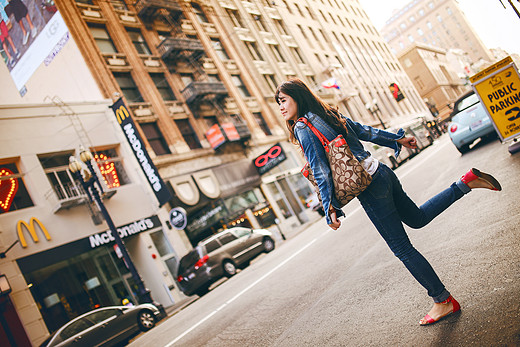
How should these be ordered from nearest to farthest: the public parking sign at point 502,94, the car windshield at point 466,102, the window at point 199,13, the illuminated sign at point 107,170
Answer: the public parking sign at point 502,94 → the car windshield at point 466,102 → the illuminated sign at point 107,170 → the window at point 199,13

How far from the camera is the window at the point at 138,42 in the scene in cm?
2312

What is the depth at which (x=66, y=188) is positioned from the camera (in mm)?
16250

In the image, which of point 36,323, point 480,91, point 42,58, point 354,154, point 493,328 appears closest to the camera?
point 493,328

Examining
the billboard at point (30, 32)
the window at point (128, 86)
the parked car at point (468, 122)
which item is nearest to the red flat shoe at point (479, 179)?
the parked car at point (468, 122)

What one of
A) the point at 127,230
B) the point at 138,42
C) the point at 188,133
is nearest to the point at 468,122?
the point at 127,230

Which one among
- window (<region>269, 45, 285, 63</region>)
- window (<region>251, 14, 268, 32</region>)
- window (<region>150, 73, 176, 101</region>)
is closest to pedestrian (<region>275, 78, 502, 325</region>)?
window (<region>150, 73, 176, 101</region>)

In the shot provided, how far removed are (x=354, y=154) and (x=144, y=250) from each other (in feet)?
53.0

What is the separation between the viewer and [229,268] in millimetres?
13336

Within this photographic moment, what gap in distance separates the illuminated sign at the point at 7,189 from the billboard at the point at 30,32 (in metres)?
6.82

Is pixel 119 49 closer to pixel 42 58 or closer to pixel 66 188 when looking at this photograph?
pixel 42 58

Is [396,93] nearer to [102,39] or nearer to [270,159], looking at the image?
[270,159]

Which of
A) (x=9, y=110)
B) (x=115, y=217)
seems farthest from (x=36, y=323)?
(x=9, y=110)

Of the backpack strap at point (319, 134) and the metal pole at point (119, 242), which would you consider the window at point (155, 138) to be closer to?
the metal pole at point (119, 242)

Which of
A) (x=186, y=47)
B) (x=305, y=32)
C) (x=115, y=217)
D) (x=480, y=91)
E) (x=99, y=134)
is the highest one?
(x=305, y=32)
